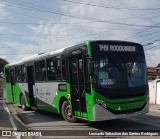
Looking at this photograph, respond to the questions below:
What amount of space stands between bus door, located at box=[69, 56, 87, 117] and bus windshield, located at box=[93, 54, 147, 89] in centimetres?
76

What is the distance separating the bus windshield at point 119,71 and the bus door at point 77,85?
0.76 meters

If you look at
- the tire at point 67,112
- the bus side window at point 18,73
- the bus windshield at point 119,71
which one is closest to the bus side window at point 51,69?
the tire at point 67,112

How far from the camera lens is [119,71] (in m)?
11.8

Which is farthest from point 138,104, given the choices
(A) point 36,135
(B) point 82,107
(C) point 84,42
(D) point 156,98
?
(D) point 156,98

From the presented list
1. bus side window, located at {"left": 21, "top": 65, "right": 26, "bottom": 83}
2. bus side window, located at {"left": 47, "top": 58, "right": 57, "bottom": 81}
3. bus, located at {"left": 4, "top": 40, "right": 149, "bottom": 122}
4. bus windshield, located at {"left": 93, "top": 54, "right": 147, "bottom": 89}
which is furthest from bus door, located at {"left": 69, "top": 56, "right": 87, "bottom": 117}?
bus side window, located at {"left": 21, "top": 65, "right": 26, "bottom": 83}

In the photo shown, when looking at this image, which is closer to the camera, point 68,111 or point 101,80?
point 101,80

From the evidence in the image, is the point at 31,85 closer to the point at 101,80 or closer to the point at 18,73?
the point at 18,73

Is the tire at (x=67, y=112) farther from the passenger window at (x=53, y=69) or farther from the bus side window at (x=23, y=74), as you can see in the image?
the bus side window at (x=23, y=74)

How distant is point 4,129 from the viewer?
12.5 metres

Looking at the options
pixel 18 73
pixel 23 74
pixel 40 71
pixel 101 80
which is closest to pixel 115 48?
pixel 101 80

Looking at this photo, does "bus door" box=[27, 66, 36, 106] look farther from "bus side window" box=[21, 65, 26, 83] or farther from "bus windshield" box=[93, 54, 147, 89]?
"bus windshield" box=[93, 54, 147, 89]

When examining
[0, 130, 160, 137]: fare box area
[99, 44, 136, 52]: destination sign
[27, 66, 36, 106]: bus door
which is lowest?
[0, 130, 160, 137]: fare box area

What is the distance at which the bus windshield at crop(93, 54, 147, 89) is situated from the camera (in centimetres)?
1150

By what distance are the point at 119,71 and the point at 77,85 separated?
170cm
